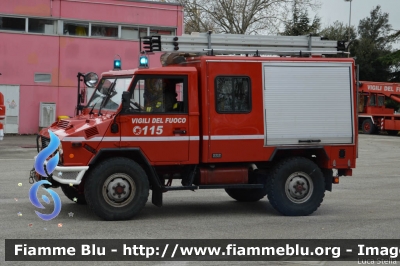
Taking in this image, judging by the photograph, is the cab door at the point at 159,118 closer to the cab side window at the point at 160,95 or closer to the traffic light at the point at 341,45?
the cab side window at the point at 160,95

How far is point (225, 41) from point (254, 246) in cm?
410

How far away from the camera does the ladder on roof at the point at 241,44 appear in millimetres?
11766

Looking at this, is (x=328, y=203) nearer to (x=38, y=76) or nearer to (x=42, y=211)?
(x=42, y=211)

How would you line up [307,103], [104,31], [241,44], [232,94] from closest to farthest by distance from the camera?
[232,94], [307,103], [241,44], [104,31]

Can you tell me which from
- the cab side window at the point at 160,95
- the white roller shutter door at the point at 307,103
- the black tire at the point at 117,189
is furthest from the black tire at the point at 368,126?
the black tire at the point at 117,189

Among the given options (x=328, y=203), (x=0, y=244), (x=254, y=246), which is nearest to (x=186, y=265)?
(x=254, y=246)

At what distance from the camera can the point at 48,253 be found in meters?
8.59

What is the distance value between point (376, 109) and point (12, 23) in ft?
77.8

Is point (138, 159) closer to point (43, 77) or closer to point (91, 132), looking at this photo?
point (91, 132)

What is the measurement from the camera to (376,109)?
45781 mm

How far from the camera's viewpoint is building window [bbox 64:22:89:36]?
3322cm

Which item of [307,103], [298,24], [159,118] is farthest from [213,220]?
[298,24]

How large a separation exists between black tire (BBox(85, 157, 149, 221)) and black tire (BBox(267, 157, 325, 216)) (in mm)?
2134

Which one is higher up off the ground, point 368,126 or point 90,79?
point 368,126
